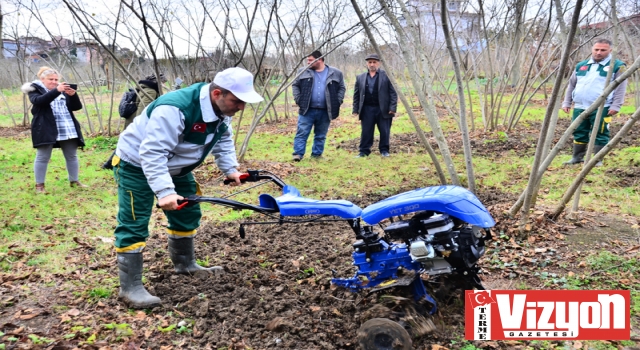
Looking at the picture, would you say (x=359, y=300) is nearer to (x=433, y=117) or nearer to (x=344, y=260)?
(x=344, y=260)

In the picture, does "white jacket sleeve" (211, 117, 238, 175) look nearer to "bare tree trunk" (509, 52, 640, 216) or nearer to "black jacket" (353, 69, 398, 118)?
"bare tree trunk" (509, 52, 640, 216)

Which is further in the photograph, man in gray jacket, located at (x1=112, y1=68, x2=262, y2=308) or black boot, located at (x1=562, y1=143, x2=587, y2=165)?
black boot, located at (x1=562, y1=143, x2=587, y2=165)

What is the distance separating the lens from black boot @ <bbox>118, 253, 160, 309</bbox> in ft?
10.9

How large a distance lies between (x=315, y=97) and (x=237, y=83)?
5551 millimetres

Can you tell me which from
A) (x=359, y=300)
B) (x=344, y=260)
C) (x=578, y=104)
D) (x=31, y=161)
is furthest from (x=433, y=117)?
(x=31, y=161)

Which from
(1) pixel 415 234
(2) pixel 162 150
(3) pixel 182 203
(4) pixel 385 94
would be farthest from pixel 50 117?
(1) pixel 415 234

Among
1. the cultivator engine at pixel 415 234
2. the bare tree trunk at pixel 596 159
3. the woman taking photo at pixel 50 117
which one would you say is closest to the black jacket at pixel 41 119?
the woman taking photo at pixel 50 117

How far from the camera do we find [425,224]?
2.74 metres

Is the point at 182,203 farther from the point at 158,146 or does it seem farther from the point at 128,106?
the point at 128,106

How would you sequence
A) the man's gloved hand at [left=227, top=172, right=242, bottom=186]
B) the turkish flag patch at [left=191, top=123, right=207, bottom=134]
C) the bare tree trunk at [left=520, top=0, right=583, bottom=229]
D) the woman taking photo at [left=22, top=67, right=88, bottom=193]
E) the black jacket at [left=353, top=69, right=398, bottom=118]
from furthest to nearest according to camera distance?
the black jacket at [left=353, top=69, right=398, bottom=118], the woman taking photo at [left=22, top=67, right=88, bottom=193], the man's gloved hand at [left=227, top=172, right=242, bottom=186], the bare tree trunk at [left=520, top=0, right=583, bottom=229], the turkish flag patch at [left=191, top=123, right=207, bottom=134]

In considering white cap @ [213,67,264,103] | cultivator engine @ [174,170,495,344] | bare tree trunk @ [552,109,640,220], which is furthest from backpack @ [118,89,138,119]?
bare tree trunk @ [552,109,640,220]

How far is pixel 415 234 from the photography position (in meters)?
2.79

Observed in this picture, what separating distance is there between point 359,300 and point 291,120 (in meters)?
12.6

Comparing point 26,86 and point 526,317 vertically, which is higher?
point 26,86
